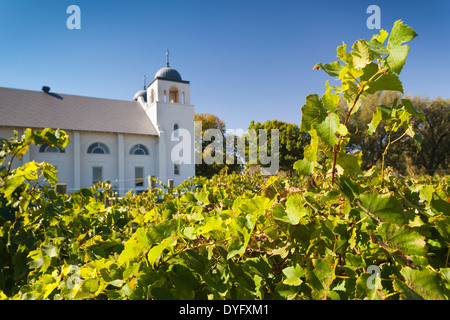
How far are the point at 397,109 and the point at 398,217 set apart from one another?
12.7 inches

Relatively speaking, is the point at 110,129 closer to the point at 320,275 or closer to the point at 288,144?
the point at 288,144

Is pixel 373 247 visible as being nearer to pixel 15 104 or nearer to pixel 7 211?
pixel 7 211

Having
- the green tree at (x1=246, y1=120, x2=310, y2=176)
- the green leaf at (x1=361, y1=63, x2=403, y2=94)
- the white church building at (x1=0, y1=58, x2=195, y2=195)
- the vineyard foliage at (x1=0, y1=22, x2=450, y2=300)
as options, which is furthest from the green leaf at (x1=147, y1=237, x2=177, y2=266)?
the green tree at (x1=246, y1=120, x2=310, y2=176)

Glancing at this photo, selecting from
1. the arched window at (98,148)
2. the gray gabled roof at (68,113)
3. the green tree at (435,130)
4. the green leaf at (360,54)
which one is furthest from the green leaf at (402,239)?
the green tree at (435,130)

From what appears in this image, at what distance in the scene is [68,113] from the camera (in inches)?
1001

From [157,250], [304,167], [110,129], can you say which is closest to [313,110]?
[304,167]

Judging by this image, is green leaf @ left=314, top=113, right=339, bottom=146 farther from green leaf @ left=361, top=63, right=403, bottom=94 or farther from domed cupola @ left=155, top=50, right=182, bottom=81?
domed cupola @ left=155, top=50, right=182, bottom=81

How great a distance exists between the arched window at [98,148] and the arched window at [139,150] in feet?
7.83

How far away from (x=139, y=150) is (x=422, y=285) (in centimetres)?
2771

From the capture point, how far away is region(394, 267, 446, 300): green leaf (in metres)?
0.54

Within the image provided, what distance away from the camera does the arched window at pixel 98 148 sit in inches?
971

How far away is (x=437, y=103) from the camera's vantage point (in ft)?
88.9

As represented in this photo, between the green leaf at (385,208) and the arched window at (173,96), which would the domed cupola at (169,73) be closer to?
the arched window at (173,96)

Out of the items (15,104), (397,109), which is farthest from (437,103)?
(15,104)
